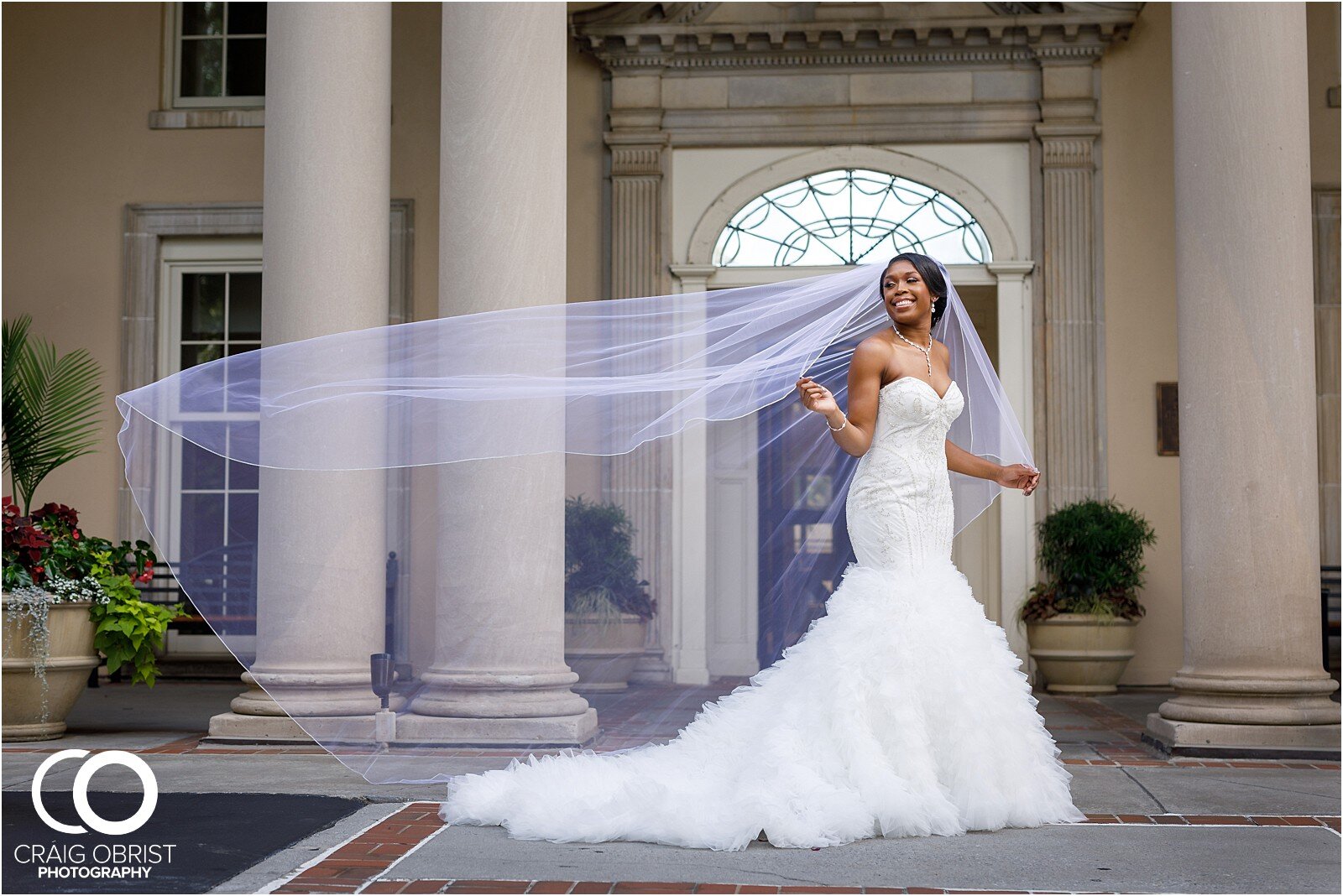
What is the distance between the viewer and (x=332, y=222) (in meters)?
7.08

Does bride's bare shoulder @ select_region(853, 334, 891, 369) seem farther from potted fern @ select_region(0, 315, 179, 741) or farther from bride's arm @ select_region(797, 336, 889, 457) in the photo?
potted fern @ select_region(0, 315, 179, 741)

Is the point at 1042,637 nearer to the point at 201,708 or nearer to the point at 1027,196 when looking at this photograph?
the point at 1027,196

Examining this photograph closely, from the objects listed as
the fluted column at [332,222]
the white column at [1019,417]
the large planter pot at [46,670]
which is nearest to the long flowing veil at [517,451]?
the fluted column at [332,222]

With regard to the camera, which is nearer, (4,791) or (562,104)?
(4,791)

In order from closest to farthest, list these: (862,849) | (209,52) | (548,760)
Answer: (862,849)
(548,760)
(209,52)

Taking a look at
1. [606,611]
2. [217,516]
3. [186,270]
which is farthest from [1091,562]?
[186,270]

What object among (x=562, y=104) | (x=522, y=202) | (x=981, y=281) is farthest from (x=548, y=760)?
(x=981, y=281)

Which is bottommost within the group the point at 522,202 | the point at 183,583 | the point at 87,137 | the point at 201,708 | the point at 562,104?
the point at 201,708

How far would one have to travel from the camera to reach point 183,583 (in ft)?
16.3

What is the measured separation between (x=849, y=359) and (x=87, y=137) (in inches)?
324

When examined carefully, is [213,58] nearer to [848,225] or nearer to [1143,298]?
[848,225]

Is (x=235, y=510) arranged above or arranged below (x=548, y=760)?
above

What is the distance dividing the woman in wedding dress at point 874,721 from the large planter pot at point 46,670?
336 cm

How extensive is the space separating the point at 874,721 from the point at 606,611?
1150 millimetres
